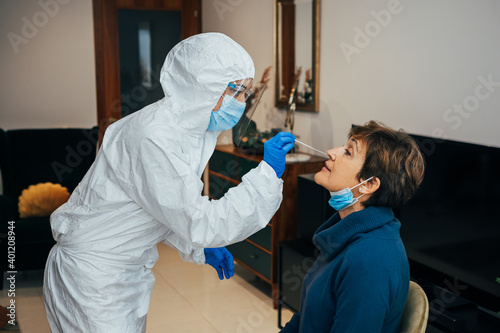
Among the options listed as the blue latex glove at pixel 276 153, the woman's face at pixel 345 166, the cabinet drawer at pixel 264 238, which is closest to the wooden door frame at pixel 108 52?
the cabinet drawer at pixel 264 238

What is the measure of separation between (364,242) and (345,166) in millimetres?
262

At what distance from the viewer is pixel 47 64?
4.48 m

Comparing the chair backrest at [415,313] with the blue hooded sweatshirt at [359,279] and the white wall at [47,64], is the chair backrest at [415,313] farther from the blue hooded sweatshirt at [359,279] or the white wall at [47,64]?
the white wall at [47,64]

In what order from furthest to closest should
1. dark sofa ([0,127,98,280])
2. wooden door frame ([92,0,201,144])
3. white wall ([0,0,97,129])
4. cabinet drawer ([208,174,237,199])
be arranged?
1. wooden door frame ([92,0,201,144])
2. white wall ([0,0,97,129])
3. dark sofa ([0,127,98,280])
4. cabinet drawer ([208,174,237,199])

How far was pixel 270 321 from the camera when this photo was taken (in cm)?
305

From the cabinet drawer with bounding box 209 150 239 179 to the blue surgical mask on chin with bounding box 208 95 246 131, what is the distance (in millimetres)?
1882

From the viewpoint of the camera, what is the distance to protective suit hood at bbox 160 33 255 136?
1.54 meters

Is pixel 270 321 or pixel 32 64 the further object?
pixel 32 64

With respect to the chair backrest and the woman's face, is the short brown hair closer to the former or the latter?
the woman's face

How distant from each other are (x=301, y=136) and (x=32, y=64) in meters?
2.47

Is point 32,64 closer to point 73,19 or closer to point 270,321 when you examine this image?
point 73,19

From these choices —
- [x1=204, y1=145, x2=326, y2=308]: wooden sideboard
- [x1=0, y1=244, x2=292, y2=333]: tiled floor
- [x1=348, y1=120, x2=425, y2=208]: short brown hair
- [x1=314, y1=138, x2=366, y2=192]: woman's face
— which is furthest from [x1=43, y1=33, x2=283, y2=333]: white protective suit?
[x1=204, y1=145, x2=326, y2=308]: wooden sideboard

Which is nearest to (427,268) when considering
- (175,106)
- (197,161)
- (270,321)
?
(270,321)

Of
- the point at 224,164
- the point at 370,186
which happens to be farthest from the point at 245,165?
the point at 370,186
